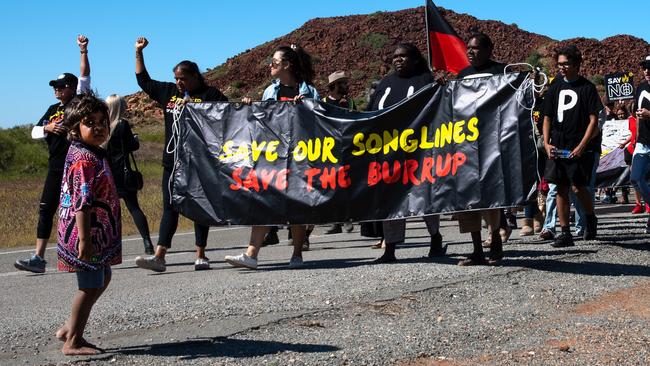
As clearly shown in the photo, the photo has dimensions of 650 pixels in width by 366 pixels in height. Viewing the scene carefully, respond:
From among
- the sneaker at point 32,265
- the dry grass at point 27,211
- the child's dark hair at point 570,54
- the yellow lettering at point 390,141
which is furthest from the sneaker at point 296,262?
the dry grass at point 27,211

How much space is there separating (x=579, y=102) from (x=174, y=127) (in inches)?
156

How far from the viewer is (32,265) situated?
10242 mm

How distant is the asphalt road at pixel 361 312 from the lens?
5918mm

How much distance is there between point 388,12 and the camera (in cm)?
9662

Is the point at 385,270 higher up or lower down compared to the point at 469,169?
lower down

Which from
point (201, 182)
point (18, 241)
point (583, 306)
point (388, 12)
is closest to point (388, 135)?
point (201, 182)

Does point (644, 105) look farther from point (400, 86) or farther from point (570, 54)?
point (400, 86)

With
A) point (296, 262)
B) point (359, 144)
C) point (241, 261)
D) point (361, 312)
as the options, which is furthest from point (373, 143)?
point (361, 312)

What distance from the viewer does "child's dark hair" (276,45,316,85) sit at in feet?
32.6

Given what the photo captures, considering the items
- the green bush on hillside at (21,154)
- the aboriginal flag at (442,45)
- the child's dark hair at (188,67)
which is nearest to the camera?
the child's dark hair at (188,67)

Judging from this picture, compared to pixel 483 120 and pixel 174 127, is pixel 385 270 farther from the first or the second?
pixel 174 127

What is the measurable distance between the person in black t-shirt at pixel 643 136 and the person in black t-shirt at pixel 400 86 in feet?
9.74

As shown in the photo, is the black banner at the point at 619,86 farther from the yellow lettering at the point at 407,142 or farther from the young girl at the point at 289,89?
the yellow lettering at the point at 407,142

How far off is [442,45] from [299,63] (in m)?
1.51
